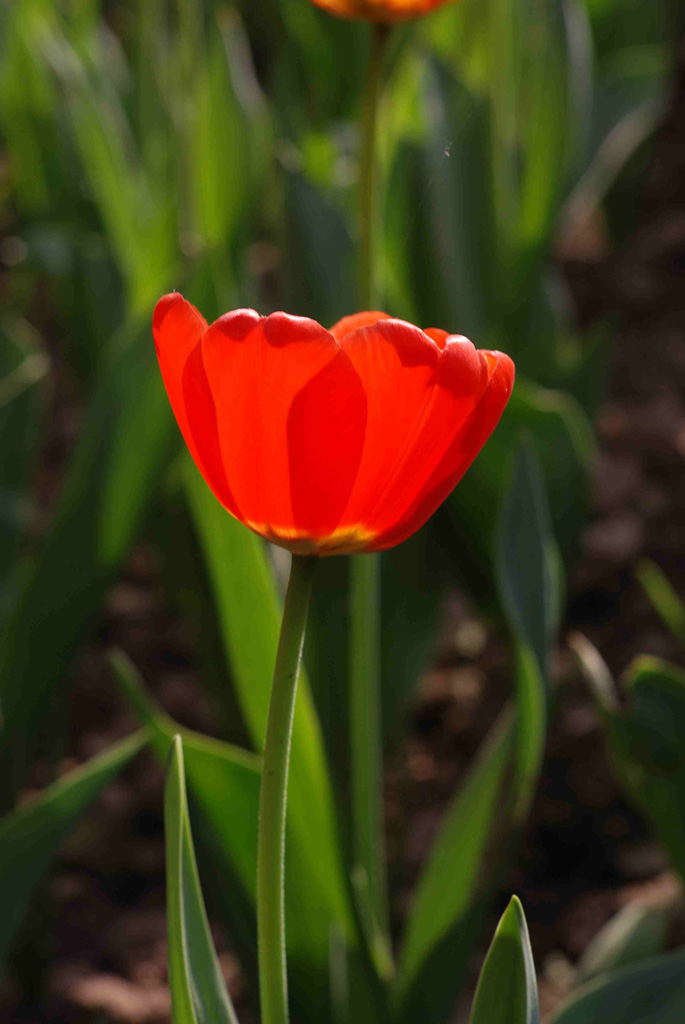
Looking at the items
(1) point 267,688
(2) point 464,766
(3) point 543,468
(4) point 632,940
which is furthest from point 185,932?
(2) point 464,766

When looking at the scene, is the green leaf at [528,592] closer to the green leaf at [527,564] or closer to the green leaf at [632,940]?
the green leaf at [527,564]

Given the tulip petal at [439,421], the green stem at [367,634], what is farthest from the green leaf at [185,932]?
the green stem at [367,634]

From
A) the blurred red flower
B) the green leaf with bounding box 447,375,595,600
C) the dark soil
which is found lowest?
the dark soil

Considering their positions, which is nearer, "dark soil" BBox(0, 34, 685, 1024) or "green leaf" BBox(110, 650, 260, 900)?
"green leaf" BBox(110, 650, 260, 900)

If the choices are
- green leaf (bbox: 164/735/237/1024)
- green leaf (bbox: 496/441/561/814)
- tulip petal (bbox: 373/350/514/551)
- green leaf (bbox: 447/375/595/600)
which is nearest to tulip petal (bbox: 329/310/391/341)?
tulip petal (bbox: 373/350/514/551)

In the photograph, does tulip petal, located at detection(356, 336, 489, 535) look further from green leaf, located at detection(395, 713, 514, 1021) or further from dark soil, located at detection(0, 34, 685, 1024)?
dark soil, located at detection(0, 34, 685, 1024)
